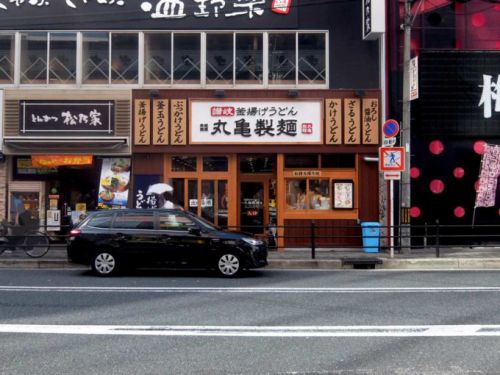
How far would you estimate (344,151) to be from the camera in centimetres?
1712

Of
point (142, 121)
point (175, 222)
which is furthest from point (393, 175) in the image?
point (142, 121)

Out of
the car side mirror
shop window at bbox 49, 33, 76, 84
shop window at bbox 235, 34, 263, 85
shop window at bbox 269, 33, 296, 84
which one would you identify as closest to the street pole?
shop window at bbox 269, 33, 296, 84

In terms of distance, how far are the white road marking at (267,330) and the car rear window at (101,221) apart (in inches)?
200

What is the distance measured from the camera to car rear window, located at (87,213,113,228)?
39.6 ft

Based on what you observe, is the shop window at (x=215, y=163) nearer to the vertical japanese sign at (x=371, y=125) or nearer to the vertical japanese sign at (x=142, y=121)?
the vertical japanese sign at (x=142, y=121)

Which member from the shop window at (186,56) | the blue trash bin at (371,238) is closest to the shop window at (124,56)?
the shop window at (186,56)

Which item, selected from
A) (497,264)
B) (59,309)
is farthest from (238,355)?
(497,264)

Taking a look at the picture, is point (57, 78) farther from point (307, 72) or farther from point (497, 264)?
point (497, 264)

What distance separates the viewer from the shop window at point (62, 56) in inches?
695

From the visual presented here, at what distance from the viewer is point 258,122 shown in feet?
56.6

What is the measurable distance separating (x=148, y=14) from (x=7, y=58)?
4.91 m

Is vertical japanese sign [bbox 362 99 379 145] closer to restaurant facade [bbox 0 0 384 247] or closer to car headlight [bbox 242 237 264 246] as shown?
restaurant facade [bbox 0 0 384 247]

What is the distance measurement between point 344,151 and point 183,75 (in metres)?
5.80

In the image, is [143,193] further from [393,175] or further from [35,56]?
[393,175]
